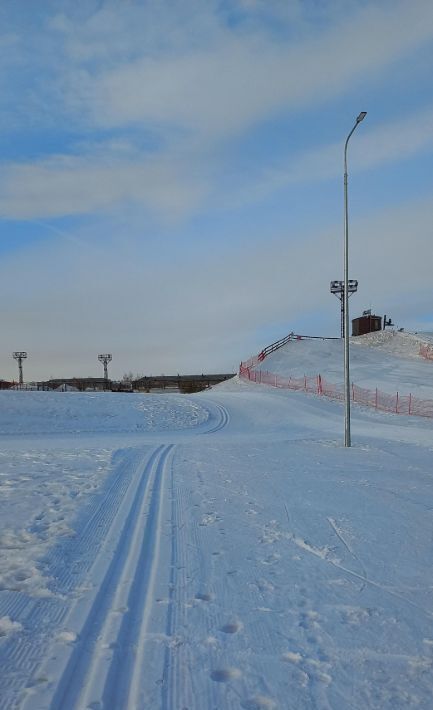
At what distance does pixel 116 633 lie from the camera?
12.6 ft

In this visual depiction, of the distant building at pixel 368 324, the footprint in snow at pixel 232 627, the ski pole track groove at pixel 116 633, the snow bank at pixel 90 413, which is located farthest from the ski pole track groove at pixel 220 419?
the distant building at pixel 368 324

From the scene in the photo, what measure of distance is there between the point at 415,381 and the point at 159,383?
6206cm

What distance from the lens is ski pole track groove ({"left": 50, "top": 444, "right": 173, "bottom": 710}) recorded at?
124 inches

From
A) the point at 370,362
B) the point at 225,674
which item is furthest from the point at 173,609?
the point at 370,362

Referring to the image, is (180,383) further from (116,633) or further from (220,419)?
(116,633)

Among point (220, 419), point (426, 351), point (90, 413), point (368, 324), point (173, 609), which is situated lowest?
point (220, 419)

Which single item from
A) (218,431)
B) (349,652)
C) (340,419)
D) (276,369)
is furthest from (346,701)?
(276,369)

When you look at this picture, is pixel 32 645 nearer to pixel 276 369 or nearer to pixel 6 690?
pixel 6 690

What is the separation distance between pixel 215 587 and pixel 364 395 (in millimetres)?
34589

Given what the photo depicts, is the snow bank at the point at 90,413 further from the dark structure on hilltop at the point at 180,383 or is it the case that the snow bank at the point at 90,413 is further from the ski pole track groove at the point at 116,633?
the dark structure on hilltop at the point at 180,383

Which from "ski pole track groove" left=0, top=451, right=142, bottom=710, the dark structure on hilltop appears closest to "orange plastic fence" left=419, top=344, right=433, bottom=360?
the dark structure on hilltop

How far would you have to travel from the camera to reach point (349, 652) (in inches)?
143

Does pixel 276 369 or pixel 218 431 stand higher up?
pixel 276 369

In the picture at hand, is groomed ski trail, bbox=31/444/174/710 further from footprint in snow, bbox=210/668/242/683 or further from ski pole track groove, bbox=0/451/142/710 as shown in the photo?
footprint in snow, bbox=210/668/242/683
